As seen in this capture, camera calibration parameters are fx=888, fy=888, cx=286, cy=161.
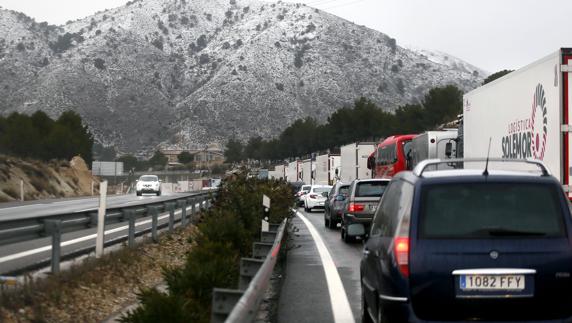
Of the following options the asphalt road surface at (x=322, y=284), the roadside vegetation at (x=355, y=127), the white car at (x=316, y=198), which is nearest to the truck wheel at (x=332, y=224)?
the asphalt road surface at (x=322, y=284)

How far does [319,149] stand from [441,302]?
469 ft

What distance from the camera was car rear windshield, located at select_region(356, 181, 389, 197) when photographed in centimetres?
2291

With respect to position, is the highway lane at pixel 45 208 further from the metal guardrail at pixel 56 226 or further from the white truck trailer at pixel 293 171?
the white truck trailer at pixel 293 171

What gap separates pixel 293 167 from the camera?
80125 millimetres

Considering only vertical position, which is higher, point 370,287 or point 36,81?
point 36,81

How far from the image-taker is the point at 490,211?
6.48 metres

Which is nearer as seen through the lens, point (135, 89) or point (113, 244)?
point (113, 244)

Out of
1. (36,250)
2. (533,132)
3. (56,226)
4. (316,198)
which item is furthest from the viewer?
(316,198)

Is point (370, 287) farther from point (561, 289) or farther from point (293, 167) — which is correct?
point (293, 167)

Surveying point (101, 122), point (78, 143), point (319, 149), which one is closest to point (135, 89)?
point (101, 122)

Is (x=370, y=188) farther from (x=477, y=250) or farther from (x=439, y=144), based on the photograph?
(x=477, y=250)

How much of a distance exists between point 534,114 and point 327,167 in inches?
1721

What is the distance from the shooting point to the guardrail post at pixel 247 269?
29.8 ft

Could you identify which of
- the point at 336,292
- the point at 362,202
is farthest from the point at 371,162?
the point at 336,292
